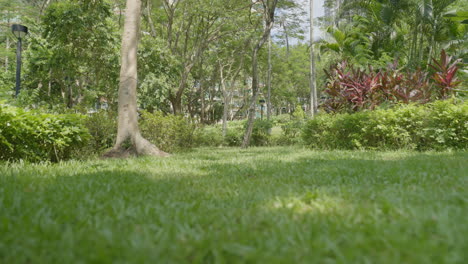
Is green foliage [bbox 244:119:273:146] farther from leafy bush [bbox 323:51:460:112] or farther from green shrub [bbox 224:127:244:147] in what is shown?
leafy bush [bbox 323:51:460:112]

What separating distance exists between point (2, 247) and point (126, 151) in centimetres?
570

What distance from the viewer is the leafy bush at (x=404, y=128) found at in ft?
22.4

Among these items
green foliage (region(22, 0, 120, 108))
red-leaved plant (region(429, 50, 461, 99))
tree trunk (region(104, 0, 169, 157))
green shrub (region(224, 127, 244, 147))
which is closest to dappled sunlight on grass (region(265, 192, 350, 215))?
tree trunk (region(104, 0, 169, 157))

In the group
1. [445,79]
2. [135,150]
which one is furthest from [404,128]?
[135,150]

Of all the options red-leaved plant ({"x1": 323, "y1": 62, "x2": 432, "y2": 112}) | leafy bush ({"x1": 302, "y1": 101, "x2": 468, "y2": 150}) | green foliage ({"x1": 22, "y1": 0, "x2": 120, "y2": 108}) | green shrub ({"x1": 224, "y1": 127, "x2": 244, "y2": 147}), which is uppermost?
green foliage ({"x1": 22, "y1": 0, "x2": 120, "y2": 108})

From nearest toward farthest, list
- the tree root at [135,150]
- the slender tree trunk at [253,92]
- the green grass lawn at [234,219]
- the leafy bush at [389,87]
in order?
1. the green grass lawn at [234,219]
2. the tree root at [135,150]
3. the leafy bush at [389,87]
4. the slender tree trunk at [253,92]

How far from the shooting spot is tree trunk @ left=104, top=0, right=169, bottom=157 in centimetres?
742

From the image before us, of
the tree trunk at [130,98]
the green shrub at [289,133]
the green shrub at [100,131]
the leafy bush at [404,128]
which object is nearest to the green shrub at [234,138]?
the green shrub at [289,133]

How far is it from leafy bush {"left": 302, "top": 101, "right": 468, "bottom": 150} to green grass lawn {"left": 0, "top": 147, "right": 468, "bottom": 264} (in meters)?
3.32

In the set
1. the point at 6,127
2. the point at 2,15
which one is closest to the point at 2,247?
the point at 6,127

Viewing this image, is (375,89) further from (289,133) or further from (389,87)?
(289,133)

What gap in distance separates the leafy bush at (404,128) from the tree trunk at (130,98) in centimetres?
514

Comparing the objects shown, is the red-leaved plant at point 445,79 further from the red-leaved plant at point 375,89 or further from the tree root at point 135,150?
the tree root at point 135,150

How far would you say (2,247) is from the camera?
171cm
